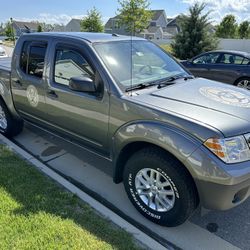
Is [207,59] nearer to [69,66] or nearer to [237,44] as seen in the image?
[69,66]

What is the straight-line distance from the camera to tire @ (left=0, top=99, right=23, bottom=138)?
5152 mm

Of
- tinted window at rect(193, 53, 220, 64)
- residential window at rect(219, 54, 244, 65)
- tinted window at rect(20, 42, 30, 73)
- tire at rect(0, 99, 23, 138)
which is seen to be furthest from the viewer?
tinted window at rect(193, 53, 220, 64)

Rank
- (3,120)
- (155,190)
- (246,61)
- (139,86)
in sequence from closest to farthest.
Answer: (155,190), (139,86), (3,120), (246,61)

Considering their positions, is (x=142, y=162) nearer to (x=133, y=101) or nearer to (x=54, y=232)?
(x=133, y=101)

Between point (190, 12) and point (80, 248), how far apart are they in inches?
788

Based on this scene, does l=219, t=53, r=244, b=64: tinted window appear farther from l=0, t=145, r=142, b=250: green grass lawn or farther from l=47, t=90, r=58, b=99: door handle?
l=0, t=145, r=142, b=250: green grass lawn

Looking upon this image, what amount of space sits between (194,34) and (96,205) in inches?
736

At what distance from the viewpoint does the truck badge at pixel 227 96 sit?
10.1 feet

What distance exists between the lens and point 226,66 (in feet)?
31.1

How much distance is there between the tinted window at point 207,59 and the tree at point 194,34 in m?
10.3

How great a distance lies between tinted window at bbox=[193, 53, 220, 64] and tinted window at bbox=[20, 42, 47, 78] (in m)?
6.97

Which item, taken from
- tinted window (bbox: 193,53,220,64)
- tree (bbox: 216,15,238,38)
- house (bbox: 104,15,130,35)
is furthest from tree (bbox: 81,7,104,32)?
tinted window (bbox: 193,53,220,64)

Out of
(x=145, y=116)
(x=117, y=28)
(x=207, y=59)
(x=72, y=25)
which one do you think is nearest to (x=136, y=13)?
(x=117, y=28)

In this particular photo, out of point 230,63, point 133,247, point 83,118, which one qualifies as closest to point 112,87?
point 83,118
